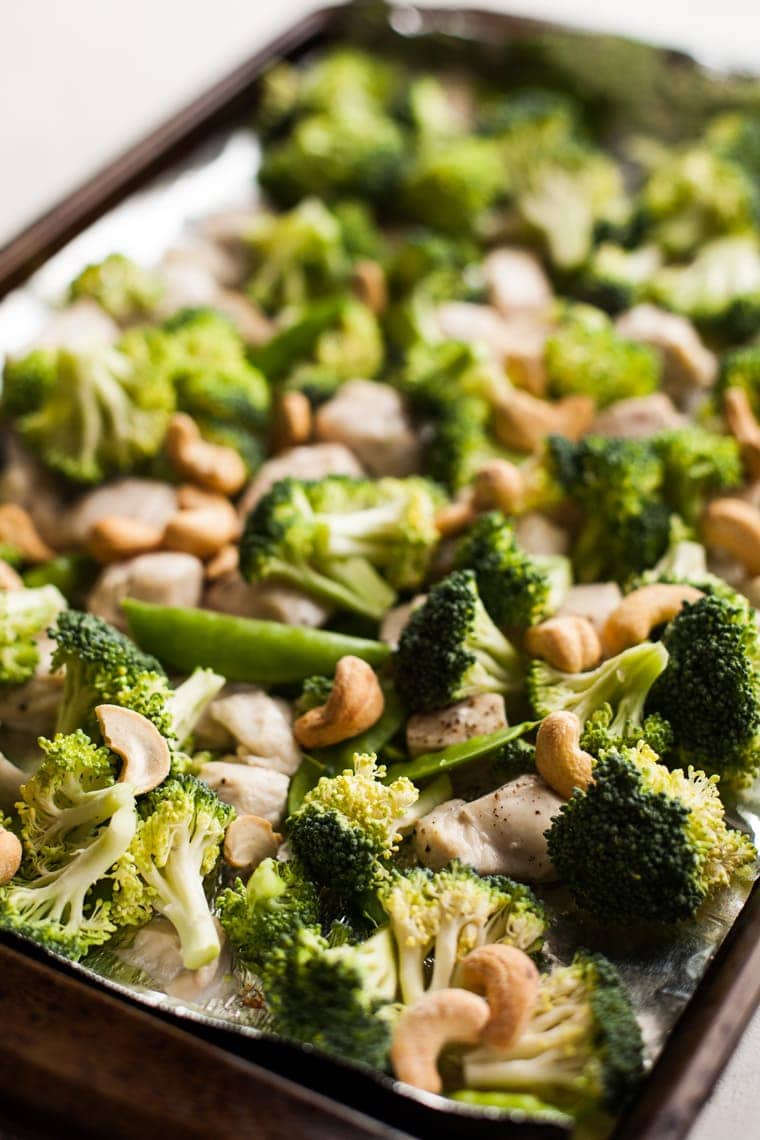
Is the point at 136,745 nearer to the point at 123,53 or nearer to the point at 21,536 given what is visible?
the point at 21,536

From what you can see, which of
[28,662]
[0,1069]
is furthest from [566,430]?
[0,1069]

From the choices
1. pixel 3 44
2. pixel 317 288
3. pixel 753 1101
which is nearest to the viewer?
pixel 753 1101

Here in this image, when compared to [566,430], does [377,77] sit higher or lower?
higher

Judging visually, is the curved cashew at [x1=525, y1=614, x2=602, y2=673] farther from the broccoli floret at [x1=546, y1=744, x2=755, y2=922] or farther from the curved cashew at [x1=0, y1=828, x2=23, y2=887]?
the curved cashew at [x1=0, y1=828, x2=23, y2=887]

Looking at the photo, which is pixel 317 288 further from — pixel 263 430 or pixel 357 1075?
pixel 357 1075

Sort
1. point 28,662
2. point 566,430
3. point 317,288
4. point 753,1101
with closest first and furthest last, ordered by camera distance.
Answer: point 753,1101, point 28,662, point 566,430, point 317,288

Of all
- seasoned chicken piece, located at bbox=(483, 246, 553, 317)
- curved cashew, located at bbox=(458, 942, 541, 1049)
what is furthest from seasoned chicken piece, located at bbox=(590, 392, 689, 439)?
curved cashew, located at bbox=(458, 942, 541, 1049)

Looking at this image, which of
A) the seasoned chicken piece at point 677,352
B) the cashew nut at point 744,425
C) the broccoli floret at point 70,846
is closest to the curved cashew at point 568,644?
the cashew nut at point 744,425
